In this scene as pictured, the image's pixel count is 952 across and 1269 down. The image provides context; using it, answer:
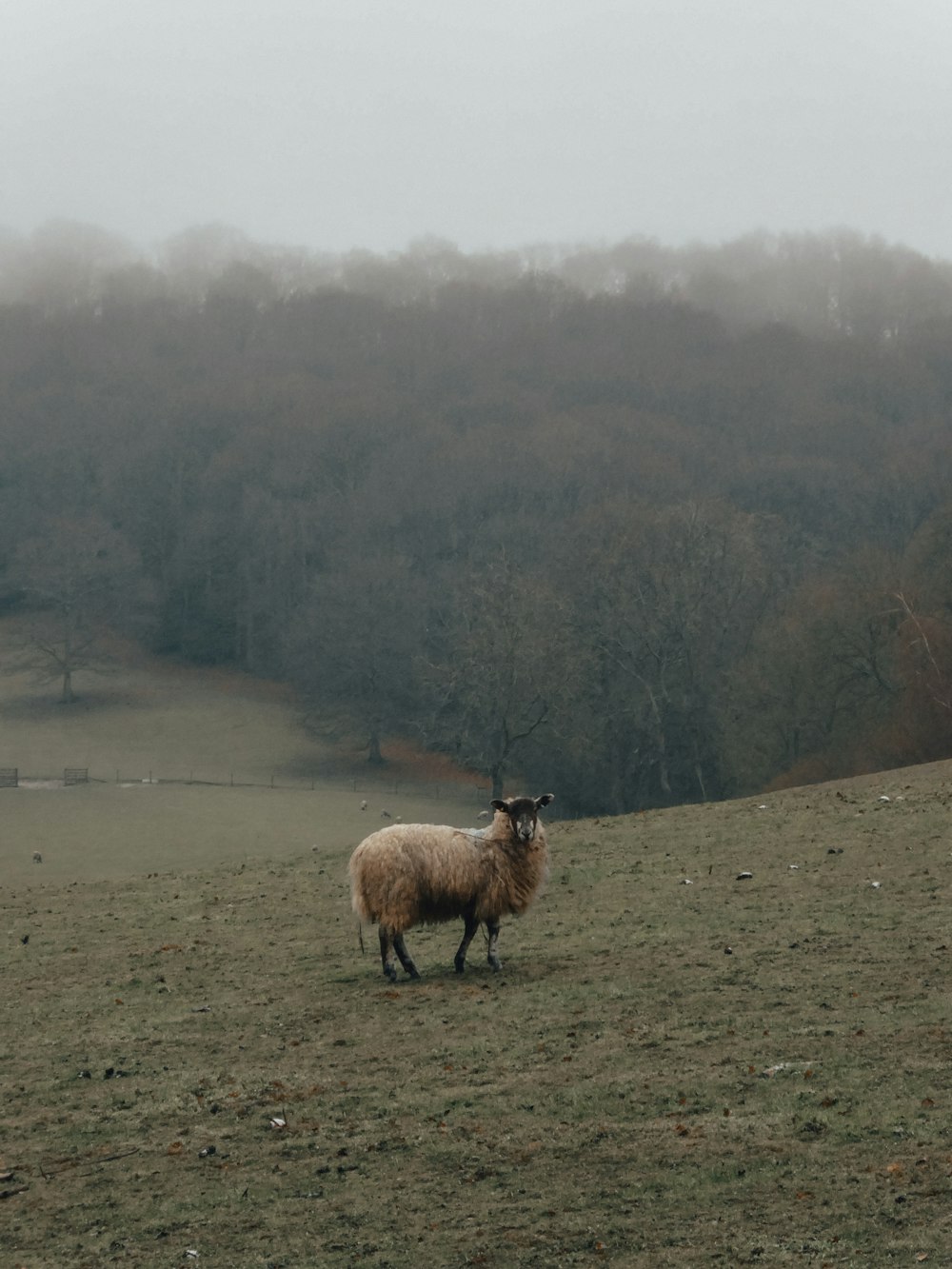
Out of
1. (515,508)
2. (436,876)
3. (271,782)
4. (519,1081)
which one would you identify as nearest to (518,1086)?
(519,1081)

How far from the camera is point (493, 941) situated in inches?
728

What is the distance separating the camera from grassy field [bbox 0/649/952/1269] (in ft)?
34.2

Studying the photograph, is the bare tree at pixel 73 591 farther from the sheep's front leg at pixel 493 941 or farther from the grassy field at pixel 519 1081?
the sheep's front leg at pixel 493 941

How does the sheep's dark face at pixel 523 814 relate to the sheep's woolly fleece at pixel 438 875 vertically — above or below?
above

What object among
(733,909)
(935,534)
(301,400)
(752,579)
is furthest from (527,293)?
(733,909)

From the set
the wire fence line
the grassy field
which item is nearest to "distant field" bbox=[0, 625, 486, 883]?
the wire fence line

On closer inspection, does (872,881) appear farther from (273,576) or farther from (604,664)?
(273,576)

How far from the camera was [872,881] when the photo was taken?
21.9m

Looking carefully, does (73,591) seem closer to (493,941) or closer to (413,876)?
(493,941)

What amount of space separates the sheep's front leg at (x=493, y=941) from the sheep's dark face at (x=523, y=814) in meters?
1.12

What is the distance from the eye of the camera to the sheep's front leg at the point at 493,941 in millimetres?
18281

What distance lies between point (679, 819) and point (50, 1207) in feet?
70.1

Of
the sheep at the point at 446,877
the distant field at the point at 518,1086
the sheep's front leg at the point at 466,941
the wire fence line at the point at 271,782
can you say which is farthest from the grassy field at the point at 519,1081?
the wire fence line at the point at 271,782

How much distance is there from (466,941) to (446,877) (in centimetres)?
92
